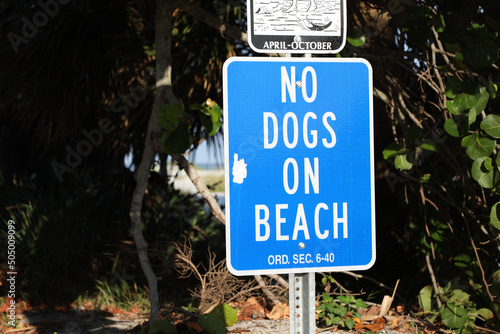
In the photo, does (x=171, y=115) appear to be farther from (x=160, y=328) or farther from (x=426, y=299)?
(x=426, y=299)

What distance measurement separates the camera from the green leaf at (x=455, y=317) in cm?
357

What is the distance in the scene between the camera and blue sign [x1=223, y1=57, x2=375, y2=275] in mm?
1520

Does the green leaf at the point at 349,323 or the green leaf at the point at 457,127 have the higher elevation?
the green leaf at the point at 457,127

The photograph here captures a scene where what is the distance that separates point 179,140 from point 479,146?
1.53 meters

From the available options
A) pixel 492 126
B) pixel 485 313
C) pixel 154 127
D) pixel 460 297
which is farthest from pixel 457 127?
pixel 154 127

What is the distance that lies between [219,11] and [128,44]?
904 millimetres

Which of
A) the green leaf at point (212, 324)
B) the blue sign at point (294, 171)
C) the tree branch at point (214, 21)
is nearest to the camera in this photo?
the blue sign at point (294, 171)

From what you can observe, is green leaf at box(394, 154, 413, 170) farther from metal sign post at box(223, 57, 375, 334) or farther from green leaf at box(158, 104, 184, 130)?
metal sign post at box(223, 57, 375, 334)

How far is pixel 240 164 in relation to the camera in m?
1.53

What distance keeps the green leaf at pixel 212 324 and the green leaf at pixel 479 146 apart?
5.97 feet

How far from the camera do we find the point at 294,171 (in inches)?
60.6

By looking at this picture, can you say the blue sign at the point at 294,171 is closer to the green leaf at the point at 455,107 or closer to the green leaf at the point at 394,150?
the green leaf at the point at 455,107

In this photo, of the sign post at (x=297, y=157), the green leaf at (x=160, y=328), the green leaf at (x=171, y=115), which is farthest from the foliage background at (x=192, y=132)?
the sign post at (x=297, y=157)

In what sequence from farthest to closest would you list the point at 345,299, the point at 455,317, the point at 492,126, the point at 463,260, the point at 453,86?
1. the point at 345,299
2. the point at 463,260
3. the point at 455,317
4. the point at 453,86
5. the point at 492,126
